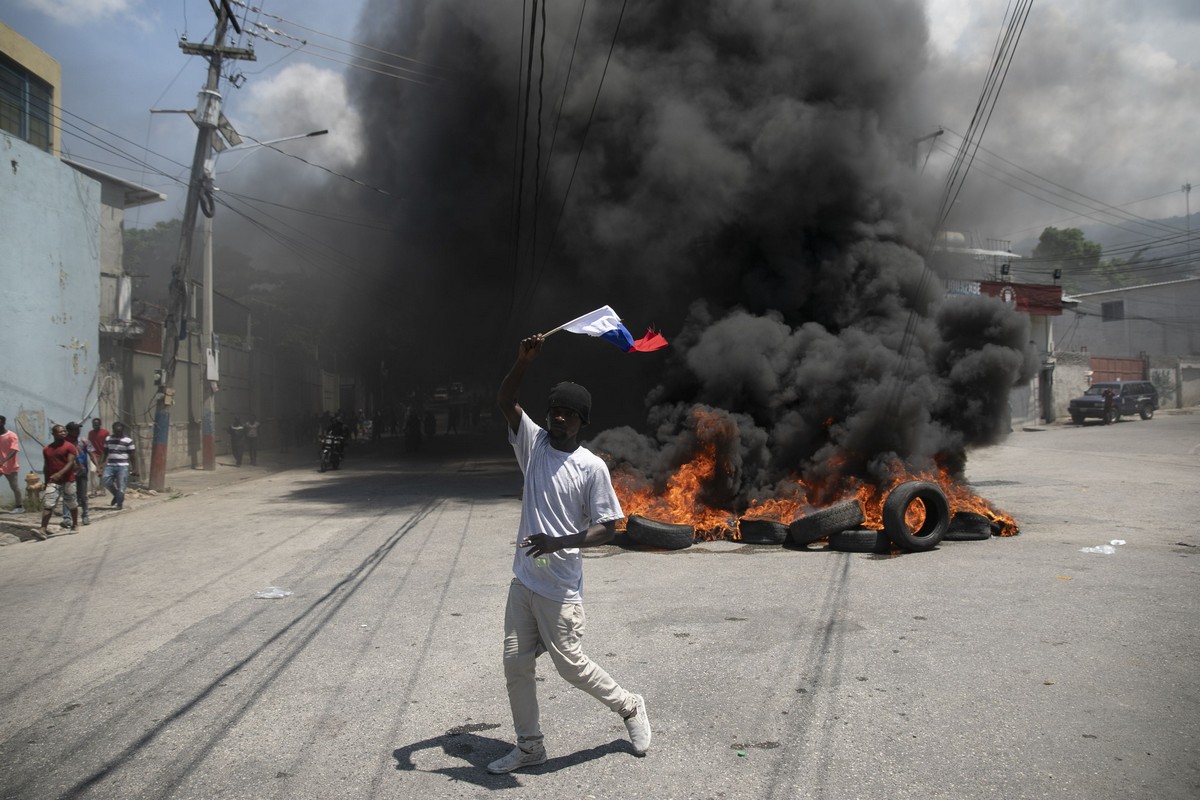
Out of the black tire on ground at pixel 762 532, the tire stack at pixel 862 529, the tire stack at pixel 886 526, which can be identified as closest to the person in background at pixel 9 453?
the tire stack at pixel 862 529

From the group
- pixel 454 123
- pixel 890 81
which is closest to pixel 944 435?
pixel 890 81

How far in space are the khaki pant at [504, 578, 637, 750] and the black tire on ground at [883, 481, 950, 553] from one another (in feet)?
18.8

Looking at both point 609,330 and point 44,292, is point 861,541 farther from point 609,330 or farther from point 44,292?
point 44,292

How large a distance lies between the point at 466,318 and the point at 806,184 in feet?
41.5

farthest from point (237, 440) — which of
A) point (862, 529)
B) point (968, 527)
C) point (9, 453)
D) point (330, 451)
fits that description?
point (968, 527)

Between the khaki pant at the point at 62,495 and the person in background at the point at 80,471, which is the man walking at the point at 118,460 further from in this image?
the khaki pant at the point at 62,495

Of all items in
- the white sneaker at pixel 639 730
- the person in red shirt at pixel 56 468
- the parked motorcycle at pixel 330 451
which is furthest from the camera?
the parked motorcycle at pixel 330 451

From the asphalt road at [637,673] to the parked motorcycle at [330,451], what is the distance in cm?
1164

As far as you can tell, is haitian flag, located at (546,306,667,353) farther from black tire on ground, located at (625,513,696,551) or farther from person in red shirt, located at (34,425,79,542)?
person in red shirt, located at (34,425,79,542)

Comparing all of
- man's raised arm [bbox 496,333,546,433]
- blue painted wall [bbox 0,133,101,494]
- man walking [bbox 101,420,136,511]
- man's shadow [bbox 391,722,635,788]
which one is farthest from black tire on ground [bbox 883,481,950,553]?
blue painted wall [bbox 0,133,101,494]

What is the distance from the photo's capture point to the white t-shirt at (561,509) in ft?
11.5

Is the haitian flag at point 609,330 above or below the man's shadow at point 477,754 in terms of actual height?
above

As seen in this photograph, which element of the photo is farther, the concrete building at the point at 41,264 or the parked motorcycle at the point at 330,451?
the parked motorcycle at the point at 330,451

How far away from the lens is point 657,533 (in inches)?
359
